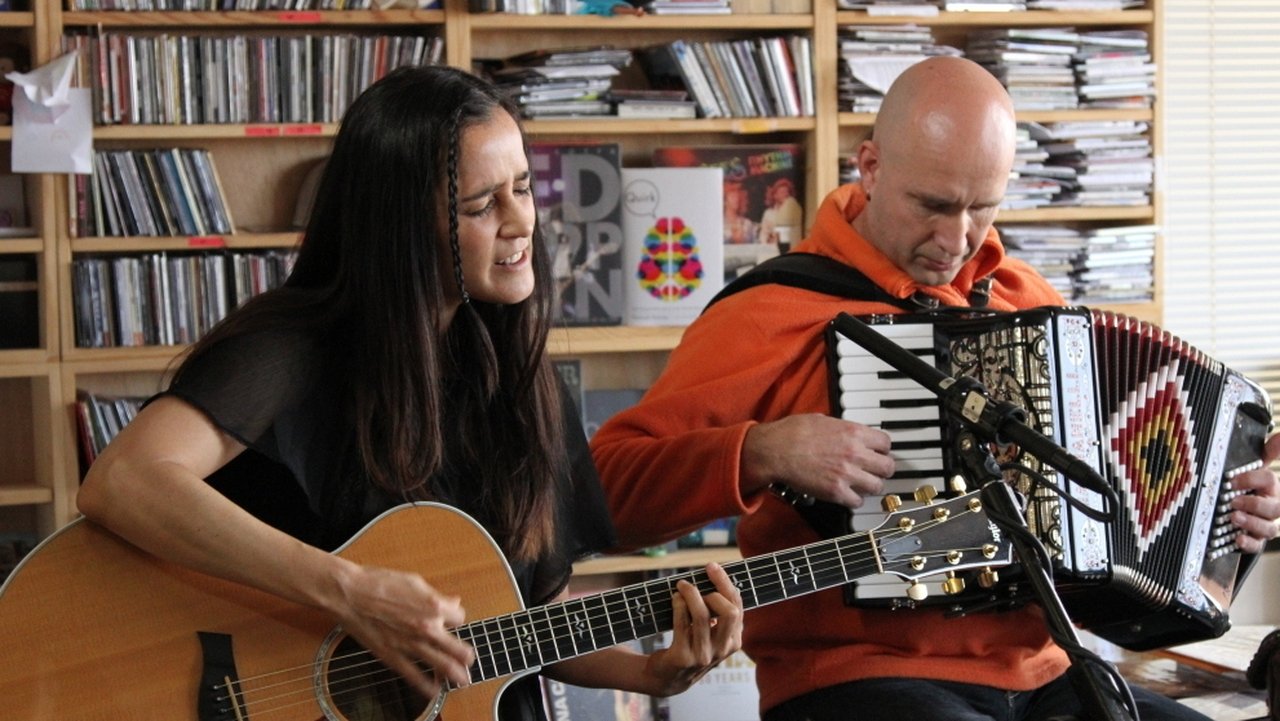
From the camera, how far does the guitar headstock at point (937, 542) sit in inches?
64.8

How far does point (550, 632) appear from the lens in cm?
161

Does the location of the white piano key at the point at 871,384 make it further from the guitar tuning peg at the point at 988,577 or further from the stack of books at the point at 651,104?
the stack of books at the point at 651,104

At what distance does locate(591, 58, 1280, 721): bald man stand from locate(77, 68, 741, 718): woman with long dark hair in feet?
0.70

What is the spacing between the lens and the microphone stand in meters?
1.15

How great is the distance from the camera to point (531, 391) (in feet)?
5.76

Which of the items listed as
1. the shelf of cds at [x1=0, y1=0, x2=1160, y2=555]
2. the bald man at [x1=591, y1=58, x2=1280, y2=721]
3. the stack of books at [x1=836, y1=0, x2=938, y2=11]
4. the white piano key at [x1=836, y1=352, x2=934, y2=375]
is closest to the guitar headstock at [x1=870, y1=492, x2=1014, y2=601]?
the bald man at [x1=591, y1=58, x2=1280, y2=721]

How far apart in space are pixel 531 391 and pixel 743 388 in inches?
13.2

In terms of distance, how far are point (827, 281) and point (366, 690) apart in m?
0.84

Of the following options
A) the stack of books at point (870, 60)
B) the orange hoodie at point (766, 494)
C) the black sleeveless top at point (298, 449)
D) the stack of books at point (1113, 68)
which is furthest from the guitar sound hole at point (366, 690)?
the stack of books at point (1113, 68)

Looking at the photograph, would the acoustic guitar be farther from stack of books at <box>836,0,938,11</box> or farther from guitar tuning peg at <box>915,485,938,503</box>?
stack of books at <box>836,0,938,11</box>

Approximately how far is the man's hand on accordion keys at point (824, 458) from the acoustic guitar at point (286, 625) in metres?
0.10

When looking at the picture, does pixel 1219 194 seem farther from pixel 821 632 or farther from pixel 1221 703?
pixel 821 632

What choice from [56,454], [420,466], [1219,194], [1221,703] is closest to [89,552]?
[420,466]

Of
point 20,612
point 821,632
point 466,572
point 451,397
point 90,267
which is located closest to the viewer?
point 20,612
